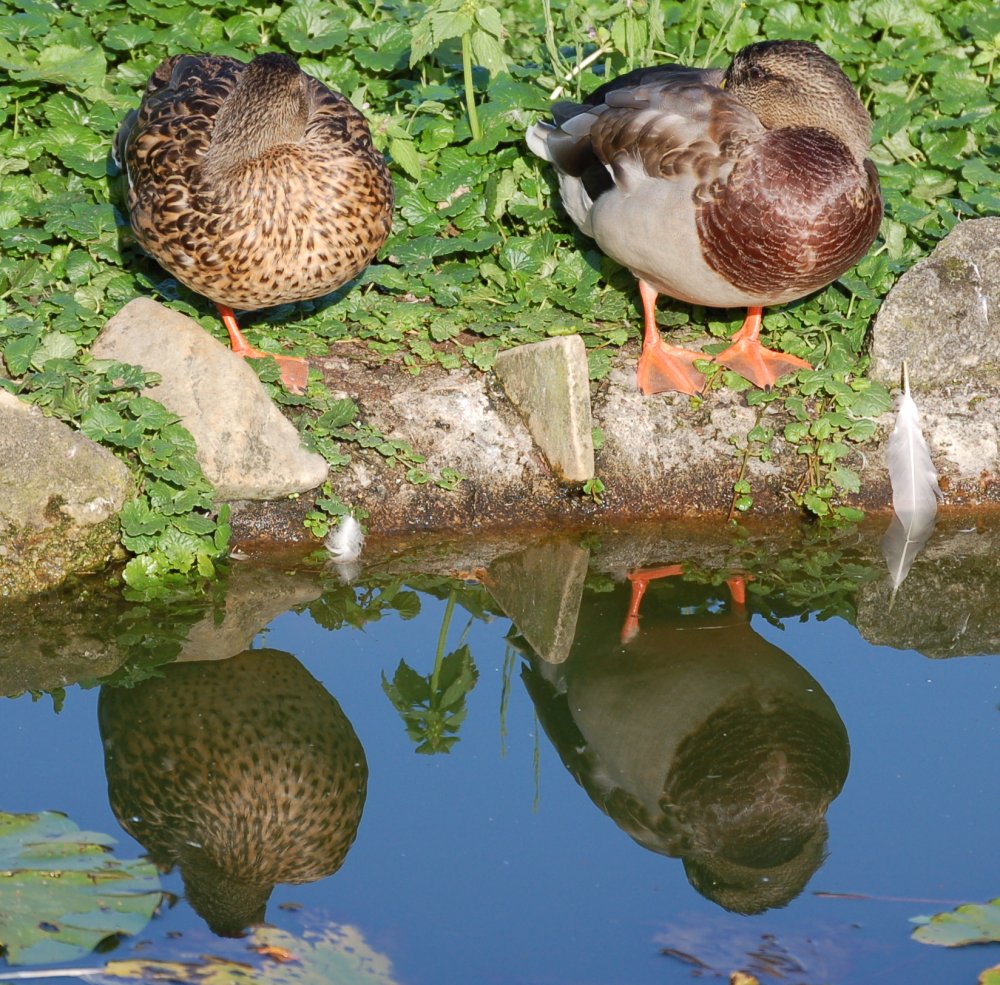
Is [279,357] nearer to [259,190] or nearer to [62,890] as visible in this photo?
[259,190]

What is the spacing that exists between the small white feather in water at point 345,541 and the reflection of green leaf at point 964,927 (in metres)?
2.21

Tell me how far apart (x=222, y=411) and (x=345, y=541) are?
0.57m

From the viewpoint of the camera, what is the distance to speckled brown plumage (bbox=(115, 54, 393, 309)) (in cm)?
449

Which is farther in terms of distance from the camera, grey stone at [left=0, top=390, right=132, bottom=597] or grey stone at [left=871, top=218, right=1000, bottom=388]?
grey stone at [left=871, top=218, right=1000, bottom=388]

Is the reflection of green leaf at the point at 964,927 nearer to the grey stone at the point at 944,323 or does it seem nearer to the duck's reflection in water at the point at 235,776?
the duck's reflection in water at the point at 235,776

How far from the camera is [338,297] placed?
17.6ft

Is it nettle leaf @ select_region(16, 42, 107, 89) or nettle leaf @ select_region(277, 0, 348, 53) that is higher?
nettle leaf @ select_region(277, 0, 348, 53)

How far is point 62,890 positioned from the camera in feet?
9.80

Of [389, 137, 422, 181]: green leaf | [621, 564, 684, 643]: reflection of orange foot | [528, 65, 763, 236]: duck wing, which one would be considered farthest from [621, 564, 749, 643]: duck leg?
[389, 137, 422, 181]: green leaf

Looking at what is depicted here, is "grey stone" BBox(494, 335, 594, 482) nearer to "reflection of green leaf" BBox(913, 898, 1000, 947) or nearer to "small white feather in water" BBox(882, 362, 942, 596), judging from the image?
"small white feather in water" BBox(882, 362, 942, 596)

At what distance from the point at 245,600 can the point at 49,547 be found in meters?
0.62

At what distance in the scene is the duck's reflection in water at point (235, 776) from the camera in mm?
3203

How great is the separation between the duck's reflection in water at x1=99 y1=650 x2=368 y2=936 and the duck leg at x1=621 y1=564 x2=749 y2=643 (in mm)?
946

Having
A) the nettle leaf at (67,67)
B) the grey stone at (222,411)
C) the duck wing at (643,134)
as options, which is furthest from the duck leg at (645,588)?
the nettle leaf at (67,67)
